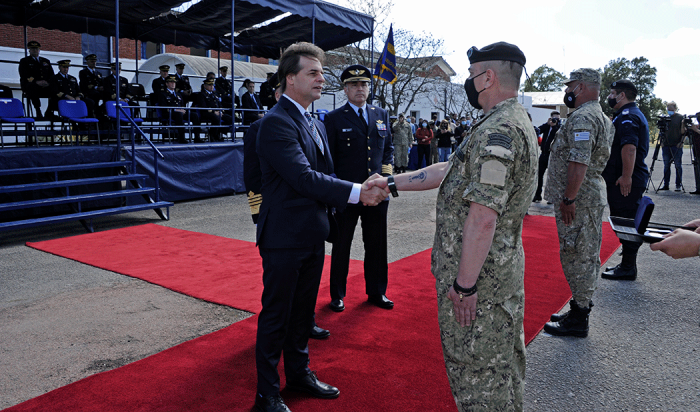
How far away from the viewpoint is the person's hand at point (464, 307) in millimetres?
1930

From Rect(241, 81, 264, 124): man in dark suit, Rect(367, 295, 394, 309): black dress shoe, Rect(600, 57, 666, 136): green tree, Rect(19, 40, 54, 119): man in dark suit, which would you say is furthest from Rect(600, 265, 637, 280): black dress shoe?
→ Rect(600, 57, 666, 136): green tree

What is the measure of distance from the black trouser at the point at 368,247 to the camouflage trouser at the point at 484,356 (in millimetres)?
2150

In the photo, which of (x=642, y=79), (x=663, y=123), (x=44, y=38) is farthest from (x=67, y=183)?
(x=642, y=79)

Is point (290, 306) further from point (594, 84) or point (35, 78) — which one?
point (35, 78)

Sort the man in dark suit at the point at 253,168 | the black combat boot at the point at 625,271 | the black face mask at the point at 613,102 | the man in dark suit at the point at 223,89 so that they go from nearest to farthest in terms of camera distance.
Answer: the man in dark suit at the point at 253,168, the black face mask at the point at 613,102, the black combat boot at the point at 625,271, the man in dark suit at the point at 223,89

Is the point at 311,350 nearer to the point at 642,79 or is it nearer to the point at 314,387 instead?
the point at 314,387

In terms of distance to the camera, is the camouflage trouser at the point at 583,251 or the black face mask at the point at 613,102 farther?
the black face mask at the point at 613,102

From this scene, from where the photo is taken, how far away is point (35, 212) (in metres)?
7.50

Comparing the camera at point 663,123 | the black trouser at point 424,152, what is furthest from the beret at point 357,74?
the black trouser at point 424,152

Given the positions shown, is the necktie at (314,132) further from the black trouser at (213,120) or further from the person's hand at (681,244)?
the black trouser at (213,120)

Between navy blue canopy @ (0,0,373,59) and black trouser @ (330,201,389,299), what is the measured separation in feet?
23.4

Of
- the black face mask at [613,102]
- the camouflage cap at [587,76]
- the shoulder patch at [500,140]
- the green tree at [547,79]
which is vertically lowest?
the shoulder patch at [500,140]

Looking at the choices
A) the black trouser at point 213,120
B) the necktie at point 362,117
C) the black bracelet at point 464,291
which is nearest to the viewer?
the black bracelet at point 464,291

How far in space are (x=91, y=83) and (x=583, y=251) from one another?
412 inches
